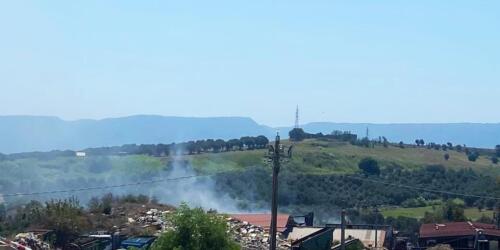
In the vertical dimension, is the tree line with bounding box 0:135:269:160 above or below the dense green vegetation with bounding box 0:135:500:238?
above

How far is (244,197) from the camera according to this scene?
78.4 m

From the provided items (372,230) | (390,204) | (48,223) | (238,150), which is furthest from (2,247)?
(238,150)

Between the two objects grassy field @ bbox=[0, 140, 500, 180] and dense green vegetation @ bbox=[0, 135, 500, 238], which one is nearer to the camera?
dense green vegetation @ bbox=[0, 135, 500, 238]

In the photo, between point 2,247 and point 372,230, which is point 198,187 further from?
point 2,247

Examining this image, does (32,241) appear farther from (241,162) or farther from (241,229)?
(241,162)

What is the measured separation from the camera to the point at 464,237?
5103 cm

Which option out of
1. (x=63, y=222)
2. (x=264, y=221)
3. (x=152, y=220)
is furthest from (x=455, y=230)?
(x=63, y=222)

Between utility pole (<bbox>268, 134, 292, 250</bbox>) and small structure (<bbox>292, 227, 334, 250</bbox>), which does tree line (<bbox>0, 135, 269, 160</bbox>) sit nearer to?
small structure (<bbox>292, 227, 334, 250</bbox>)

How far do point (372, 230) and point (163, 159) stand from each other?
46.9 metres

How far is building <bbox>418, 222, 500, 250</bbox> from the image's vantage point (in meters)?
50.2

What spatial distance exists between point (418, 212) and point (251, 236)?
3518 centimetres

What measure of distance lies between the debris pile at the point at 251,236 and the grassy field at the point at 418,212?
2735cm

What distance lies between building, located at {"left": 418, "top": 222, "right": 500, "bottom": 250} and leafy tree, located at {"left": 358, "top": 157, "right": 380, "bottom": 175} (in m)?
43.7

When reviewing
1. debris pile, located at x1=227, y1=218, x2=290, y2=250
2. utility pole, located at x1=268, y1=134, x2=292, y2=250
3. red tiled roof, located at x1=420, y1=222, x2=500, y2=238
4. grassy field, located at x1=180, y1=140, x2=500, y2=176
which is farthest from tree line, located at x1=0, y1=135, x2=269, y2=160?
utility pole, located at x1=268, y1=134, x2=292, y2=250
